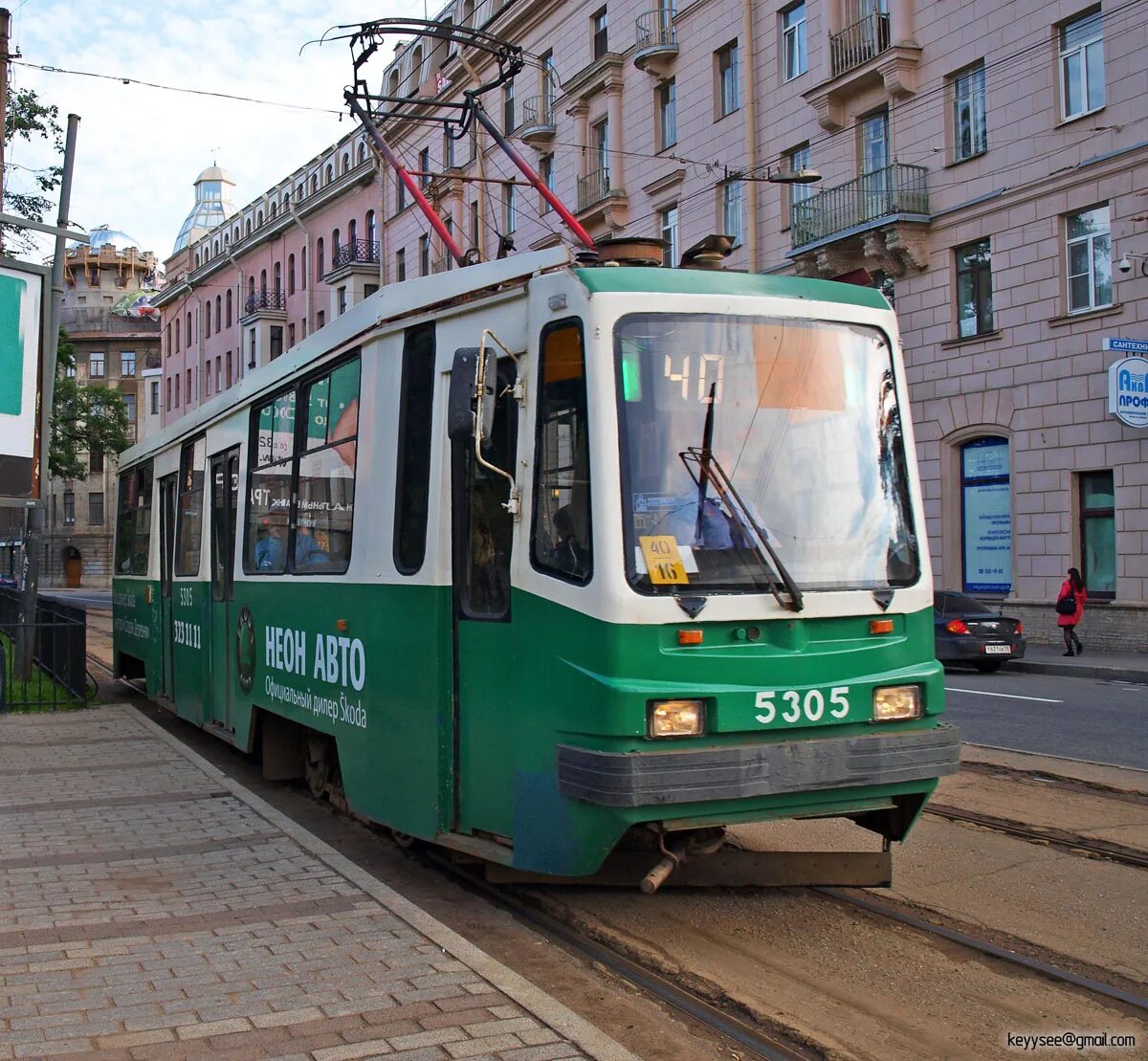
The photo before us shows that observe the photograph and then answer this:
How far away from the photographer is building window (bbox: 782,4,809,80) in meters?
29.8

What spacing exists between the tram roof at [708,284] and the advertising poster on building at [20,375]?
7.37 m

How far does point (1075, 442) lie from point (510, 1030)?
21.8 meters

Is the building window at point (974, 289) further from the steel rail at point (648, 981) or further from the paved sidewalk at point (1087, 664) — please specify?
the steel rail at point (648, 981)

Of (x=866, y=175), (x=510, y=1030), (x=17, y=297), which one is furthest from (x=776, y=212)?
(x=510, y=1030)

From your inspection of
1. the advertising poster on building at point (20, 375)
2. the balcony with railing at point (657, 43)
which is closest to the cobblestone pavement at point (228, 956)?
the advertising poster on building at point (20, 375)

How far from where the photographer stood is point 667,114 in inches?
1366

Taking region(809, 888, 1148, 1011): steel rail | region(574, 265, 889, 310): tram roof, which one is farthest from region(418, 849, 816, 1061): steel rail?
region(574, 265, 889, 310): tram roof

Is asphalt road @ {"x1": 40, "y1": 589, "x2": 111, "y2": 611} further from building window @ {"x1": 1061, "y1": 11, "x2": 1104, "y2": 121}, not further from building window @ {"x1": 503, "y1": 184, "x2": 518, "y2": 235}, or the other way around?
building window @ {"x1": 1061, "y1": 11, "x2": 1104, "y2": 121}

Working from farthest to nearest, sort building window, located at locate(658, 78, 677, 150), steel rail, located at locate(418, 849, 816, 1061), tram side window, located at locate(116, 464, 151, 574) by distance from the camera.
→ building window, located at locate(658, 78, 677, 150), tram side window, located at locate(116, 464, 151, 574), steel rail, located at locate(418, 849, 816, 1061)

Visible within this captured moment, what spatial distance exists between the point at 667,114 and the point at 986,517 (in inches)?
587

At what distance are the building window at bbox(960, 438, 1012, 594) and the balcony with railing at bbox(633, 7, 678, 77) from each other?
46.2 feet

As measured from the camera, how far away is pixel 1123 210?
22.8m

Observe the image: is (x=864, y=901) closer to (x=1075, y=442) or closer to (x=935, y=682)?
(x=935, y=682)

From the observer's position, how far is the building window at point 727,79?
32062 mm
